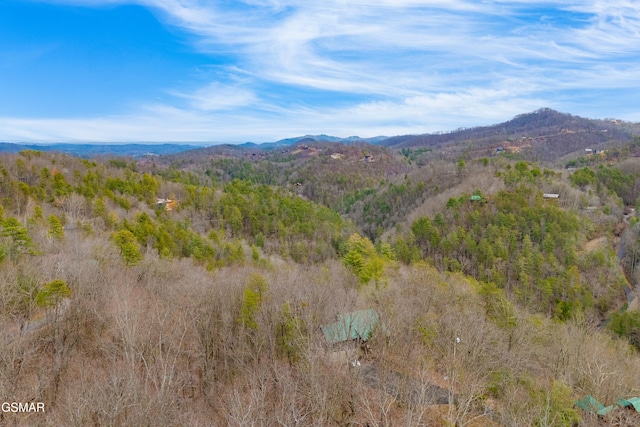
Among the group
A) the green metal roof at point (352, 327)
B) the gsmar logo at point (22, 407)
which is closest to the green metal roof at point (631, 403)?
the green metal roof at point (352, 327)

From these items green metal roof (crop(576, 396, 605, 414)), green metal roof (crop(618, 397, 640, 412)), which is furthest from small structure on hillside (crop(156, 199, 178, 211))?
green metal roof (crop(618, 397, 640, 412))

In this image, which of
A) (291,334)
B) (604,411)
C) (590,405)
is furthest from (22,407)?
(604,411)

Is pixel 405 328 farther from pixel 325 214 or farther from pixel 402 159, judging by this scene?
pixel 402 159

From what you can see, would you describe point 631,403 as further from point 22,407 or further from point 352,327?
point 22,407

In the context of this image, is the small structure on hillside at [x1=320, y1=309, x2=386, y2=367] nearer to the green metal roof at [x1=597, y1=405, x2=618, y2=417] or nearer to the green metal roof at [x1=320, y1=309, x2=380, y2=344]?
the green metal roof at [x1=320, y1=309, x2=380, y2=344]

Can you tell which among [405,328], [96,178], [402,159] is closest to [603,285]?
[405,328]

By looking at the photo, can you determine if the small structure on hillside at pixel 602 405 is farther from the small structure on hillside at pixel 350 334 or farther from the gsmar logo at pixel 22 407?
the gsmar logo at pixel 22 407

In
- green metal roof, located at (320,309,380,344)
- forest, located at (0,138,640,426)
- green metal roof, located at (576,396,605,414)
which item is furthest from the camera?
green metal roof, located at (320,309,380,344)
